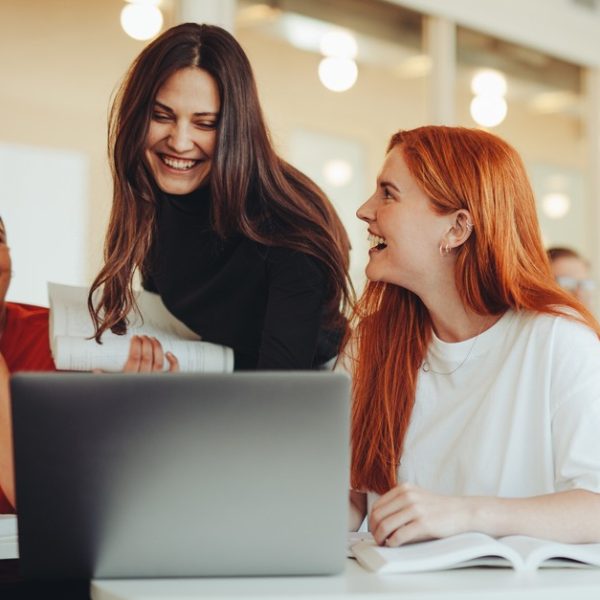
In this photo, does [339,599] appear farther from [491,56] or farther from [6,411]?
[491,56]

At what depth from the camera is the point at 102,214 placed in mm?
2938

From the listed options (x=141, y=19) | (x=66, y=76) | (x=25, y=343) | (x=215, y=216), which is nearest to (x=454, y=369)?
(x=215, y=216)

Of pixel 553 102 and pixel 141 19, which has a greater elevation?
pixel 553 102

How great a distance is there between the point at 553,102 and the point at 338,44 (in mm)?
1442

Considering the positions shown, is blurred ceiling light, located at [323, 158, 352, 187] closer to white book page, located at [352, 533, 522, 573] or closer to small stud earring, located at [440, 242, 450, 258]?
small stud earring, located at [440, 242, 450, 258]

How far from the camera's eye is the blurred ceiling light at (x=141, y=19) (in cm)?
306

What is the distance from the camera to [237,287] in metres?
1.95

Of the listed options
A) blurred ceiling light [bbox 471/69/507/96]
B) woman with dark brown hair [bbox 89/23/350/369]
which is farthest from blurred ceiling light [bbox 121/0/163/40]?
blurred ceiling light [bbox 471/69/507/96]

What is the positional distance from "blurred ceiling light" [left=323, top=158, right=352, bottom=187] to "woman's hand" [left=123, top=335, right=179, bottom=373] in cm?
191

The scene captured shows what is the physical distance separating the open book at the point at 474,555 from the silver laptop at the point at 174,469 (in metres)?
0.12

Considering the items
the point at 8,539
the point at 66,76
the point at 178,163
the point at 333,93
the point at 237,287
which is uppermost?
the point at 333,93

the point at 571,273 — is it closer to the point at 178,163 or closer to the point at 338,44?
the point at 338,44

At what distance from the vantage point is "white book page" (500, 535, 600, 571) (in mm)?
1107

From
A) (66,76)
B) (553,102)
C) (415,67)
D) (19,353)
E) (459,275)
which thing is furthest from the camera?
(553,102)
